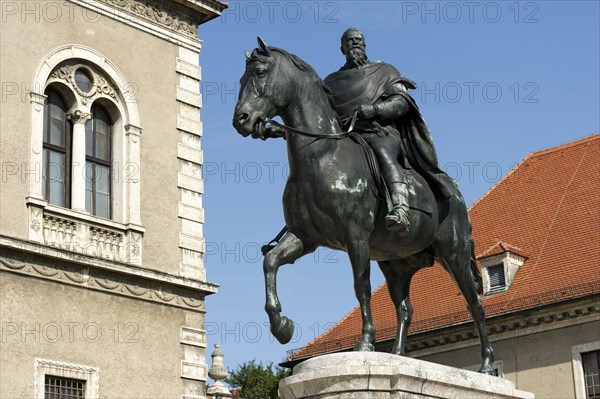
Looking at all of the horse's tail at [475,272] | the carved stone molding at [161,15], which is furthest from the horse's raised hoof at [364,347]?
the carved stone molding at [161,15]

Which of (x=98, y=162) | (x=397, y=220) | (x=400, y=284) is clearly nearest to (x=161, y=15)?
(x=98, y=162)

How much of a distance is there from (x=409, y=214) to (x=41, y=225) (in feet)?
38.3

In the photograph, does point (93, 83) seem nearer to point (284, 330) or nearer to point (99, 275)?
point (99, 275)

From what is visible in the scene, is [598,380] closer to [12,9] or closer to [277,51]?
[12,9]

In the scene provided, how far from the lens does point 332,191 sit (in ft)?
32.6

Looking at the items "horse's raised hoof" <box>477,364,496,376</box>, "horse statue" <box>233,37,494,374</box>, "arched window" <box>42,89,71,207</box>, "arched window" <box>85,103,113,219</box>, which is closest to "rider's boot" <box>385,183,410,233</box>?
"horse statue" <box>233,37,494,374</box>

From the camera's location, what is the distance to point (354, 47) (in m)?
10.9

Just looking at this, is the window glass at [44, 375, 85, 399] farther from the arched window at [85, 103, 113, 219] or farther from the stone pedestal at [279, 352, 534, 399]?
the stone pedestal at [279, 352, 534, 399]

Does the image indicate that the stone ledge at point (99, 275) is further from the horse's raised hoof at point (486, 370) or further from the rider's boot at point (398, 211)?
the rider's boot at point (398, 211)

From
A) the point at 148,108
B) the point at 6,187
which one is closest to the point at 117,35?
the point at 148,108

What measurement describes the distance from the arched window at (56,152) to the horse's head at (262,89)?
11.8 meters

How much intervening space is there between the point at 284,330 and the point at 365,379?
863 millimetres

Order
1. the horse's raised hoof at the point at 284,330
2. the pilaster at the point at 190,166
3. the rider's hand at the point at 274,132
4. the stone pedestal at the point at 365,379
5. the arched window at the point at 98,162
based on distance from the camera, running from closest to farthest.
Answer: the stone pedestal at the point at 365,379 → the horse's raised hoof at the point at 284,330 → the rider's hand at the point at 274,132 → the arched window at the point at 98,162 → the pilaster at the point at 190,166

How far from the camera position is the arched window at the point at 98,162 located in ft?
72.8
